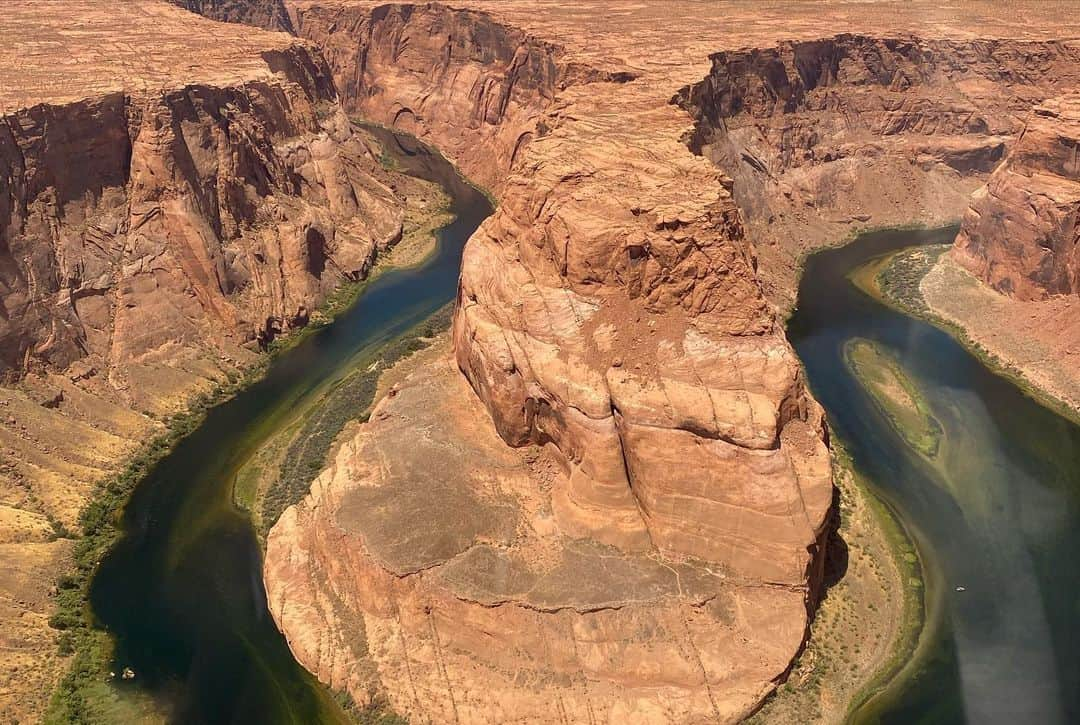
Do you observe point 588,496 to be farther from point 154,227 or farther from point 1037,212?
point 1037,212

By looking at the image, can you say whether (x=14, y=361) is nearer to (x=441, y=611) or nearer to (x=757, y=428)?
(x=441, y=611)

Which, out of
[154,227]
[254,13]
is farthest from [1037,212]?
[254,13]

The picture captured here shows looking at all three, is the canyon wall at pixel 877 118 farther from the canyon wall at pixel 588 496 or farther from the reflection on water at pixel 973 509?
the canyon wall at pixel 588 496

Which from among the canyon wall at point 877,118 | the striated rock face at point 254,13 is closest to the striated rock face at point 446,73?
the striated rock face at point 254,13

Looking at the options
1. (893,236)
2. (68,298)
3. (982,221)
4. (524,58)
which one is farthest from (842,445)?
(524,58)

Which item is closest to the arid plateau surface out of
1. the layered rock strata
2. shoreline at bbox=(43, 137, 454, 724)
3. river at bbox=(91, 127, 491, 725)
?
the layered rock strata

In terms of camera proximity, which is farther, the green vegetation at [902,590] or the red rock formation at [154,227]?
the red rock formation at [154,227]

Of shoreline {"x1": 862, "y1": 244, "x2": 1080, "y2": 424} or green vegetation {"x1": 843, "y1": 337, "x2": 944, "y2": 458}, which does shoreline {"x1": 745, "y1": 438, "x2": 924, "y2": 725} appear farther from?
shoreline {"x1": 862, "y1": 244, "x2": 1080, "y2": 424}
